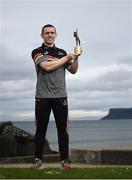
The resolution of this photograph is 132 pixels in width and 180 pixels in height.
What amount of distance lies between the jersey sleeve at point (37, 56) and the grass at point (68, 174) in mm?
1657

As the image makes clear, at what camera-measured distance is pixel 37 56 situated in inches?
347

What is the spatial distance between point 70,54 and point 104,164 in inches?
127

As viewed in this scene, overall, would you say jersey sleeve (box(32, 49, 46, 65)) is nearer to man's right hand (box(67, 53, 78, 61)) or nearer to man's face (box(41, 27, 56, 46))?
man's face (box(41, 27, 56, 46))

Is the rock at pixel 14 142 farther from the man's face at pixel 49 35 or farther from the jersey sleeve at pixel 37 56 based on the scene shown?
the man's face at pixel 49 35

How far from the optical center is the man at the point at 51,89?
28.5ft

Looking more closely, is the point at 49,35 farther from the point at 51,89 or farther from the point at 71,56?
the point at 51,89

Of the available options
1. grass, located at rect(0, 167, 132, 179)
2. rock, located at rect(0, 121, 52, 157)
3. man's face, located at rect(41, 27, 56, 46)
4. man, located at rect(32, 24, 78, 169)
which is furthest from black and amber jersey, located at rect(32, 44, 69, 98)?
rock, located at rect(0, 121, 52, 157)

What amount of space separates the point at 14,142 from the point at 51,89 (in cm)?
505

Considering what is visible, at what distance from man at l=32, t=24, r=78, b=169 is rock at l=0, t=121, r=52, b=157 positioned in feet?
14.8

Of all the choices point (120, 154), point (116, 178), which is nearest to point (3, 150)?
point (120, 154)

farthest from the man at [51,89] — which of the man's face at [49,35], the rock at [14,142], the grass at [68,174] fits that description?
the rock at [14,142]

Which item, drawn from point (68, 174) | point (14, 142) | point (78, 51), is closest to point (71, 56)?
point (78, 51)

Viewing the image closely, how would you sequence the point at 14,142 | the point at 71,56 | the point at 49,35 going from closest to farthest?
the point at 71,56 → the point at 49,35 → the point at 14,142

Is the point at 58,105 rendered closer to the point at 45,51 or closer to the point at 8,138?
the point at 45,51
